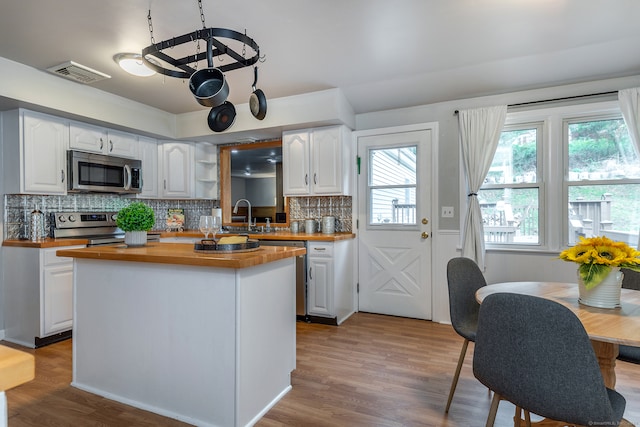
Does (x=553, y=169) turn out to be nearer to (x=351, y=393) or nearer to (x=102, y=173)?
(x=351, y=393)

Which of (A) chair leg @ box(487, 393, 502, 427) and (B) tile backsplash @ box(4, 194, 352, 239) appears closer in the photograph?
(A) chair leg @ box(487, 393, 502, 427)

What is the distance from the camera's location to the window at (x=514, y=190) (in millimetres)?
3293

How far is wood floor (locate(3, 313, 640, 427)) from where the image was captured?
189cm

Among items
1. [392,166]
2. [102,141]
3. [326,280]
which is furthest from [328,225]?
[102,141]

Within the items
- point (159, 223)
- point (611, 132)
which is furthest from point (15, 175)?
point (611, 132)

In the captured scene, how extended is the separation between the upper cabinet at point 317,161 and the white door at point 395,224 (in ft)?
1.02

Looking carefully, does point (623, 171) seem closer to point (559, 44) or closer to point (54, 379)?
point (559, 44)

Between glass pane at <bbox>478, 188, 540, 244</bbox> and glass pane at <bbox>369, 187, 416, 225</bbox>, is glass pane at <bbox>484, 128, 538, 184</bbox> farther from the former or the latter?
glass pane at <bbox>369, 187, 416, 225</bbox>

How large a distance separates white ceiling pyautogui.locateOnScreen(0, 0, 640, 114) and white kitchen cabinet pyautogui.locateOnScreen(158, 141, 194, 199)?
1.02m

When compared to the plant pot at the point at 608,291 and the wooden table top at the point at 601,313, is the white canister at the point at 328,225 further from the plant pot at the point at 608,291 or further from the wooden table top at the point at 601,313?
the plant pot at the point at 608,291

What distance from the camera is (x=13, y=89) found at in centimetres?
280

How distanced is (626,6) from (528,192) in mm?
1602

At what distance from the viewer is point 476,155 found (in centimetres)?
336

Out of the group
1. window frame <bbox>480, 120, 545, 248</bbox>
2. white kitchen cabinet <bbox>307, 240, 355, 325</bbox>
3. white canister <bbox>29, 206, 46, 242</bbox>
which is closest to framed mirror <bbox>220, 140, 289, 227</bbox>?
white kitchen cabinet <bbox>307, 240, 355, 325</bbox>
